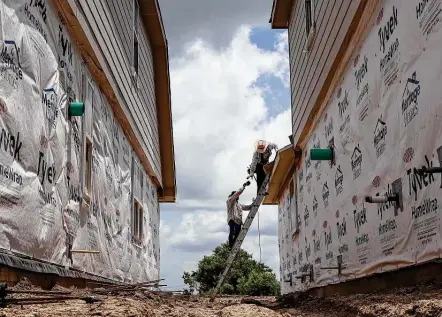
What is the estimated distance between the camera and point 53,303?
168 inches

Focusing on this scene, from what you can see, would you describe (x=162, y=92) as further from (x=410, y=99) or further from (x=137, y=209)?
(x=410, y=99)

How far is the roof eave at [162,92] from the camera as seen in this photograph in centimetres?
1565

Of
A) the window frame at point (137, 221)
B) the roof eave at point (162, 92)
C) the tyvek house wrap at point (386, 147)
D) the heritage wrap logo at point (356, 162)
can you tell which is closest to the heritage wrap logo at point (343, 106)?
the tyvek house wrap at point (386, 147)

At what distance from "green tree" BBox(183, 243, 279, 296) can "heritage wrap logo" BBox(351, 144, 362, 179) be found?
2178cm

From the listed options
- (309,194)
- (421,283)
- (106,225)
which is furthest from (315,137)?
(421,283)

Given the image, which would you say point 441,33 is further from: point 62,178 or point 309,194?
point 309,194

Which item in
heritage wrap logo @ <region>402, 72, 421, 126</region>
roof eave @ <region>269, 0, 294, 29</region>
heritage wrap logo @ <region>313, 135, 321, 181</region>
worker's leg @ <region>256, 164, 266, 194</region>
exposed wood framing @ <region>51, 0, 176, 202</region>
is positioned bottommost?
heritage wrap logo @ <region>402, 72, 421, 126</region>

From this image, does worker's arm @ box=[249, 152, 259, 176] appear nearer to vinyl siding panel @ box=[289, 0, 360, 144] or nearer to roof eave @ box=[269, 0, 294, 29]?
vinyl siding panel @ box=[289, 0, 360, 144]

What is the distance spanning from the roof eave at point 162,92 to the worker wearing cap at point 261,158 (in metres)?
4.39

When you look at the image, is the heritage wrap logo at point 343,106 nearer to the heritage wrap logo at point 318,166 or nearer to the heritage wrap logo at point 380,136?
the heritage wrap logo at point 380,136

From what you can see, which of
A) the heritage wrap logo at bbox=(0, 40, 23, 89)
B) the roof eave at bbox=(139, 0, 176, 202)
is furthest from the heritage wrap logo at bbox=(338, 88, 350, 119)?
the roof eave at bbox=(139, 0, 176, 202)

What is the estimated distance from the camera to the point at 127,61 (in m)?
12.2

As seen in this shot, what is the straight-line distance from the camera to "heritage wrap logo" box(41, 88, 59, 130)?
6230 millimetres

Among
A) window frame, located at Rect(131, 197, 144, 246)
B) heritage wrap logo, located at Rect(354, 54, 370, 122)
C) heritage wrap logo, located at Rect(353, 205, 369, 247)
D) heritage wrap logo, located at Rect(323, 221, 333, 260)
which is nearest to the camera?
heritage wrap logo, located at Rect(354, 54, 370, 122)
